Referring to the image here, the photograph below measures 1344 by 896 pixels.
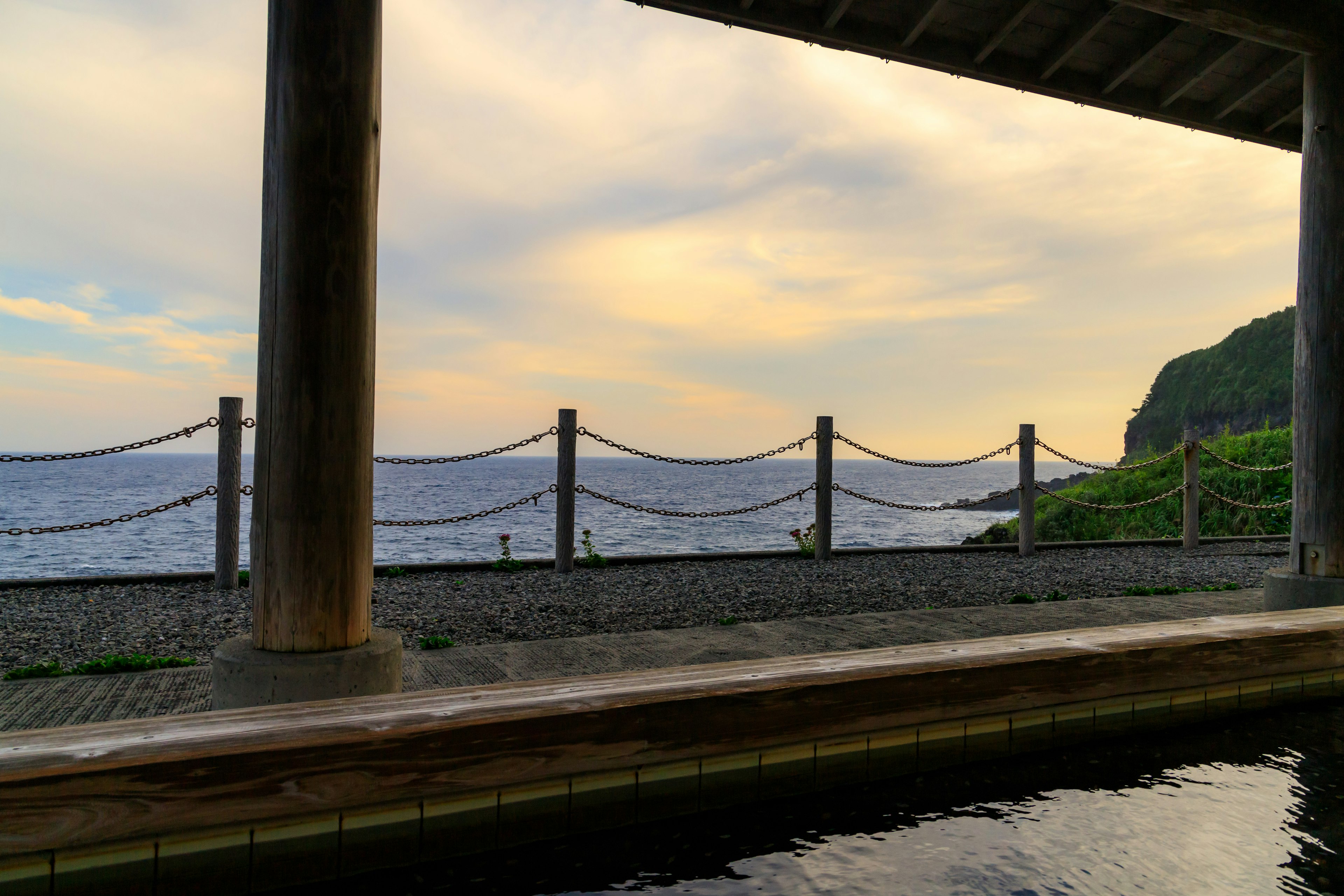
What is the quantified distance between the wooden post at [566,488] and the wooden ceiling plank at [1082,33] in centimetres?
492

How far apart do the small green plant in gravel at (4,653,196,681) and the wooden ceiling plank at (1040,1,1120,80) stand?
6.79 metres

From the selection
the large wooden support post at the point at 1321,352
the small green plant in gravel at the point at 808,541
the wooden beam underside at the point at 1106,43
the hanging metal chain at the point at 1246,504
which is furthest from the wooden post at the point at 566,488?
the hanging metal chain at the point at 1246,504

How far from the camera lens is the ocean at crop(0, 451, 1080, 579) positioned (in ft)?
72.5

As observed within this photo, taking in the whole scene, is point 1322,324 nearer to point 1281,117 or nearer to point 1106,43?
point 1281,117

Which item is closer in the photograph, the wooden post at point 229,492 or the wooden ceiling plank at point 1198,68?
the wooden ceiling plank at point 1198,68

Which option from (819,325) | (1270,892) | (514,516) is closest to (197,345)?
(514,516)

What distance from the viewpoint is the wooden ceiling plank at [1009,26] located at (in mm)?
4965

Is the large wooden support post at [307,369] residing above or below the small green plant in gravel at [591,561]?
above

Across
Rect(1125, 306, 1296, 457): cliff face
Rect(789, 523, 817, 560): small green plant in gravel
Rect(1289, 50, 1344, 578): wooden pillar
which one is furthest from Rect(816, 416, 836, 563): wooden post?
Rect(1125, 306, 1296, 457): cliff face

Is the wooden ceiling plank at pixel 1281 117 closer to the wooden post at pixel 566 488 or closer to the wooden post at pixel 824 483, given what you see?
the wooden post at pixel 824 483

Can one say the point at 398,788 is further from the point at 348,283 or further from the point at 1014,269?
the point at 1014,269

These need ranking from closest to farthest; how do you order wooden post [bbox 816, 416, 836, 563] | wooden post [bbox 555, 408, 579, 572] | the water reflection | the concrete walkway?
the water reflection < the concrete walkway < wooden post [bbox 555, 408, 579, 572] < wooden post [bbox 816, 416, 836, 563]

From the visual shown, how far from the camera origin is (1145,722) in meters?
3.30

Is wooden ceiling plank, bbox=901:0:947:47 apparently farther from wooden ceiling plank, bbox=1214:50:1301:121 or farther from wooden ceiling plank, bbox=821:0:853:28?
wooden ceiling plank, bbox=1214:50:1301:121
